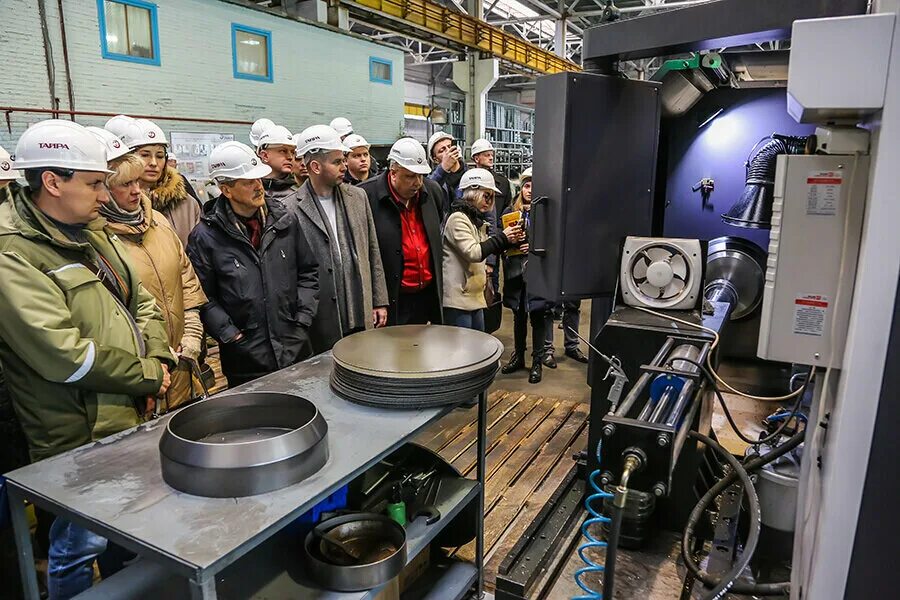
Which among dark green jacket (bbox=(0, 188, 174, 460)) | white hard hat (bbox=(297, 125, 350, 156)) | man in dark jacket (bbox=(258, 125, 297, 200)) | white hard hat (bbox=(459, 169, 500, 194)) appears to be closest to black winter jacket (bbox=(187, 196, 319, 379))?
white hard hat (bbox=(297, 125, 350, 156))

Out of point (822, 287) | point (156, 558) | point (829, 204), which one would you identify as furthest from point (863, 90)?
point (156, 558)

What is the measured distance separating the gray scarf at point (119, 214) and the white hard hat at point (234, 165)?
32 centimetres

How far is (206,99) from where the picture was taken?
6570 millimetres

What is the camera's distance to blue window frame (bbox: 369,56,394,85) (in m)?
9.13

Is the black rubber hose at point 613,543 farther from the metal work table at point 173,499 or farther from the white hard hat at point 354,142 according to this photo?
the white hard hat at point 354,142

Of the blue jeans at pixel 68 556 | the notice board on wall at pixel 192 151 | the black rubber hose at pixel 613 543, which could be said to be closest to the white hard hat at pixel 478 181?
the blue jeans at pixel 68 556

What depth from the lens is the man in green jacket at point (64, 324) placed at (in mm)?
1561

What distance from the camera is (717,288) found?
3410 mm

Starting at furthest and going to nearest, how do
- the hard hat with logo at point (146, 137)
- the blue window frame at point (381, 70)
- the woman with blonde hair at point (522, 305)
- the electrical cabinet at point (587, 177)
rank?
the blue window frame at point (381, 70) → the woman with blonde hair at point (522, 305) → the hard hat with logo at point (146, 137) → the electrical cabinet at point (587, 177)

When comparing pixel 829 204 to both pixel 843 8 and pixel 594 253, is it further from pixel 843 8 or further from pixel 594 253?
pixel 594 253

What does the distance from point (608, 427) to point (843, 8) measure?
151cm

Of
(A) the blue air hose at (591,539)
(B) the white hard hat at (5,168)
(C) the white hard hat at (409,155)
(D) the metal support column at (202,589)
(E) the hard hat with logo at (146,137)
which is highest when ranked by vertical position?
(E) the hard hat with logo at (146,137)

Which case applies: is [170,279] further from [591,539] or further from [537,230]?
[591,539]

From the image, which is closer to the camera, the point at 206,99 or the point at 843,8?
the point at 843,8
